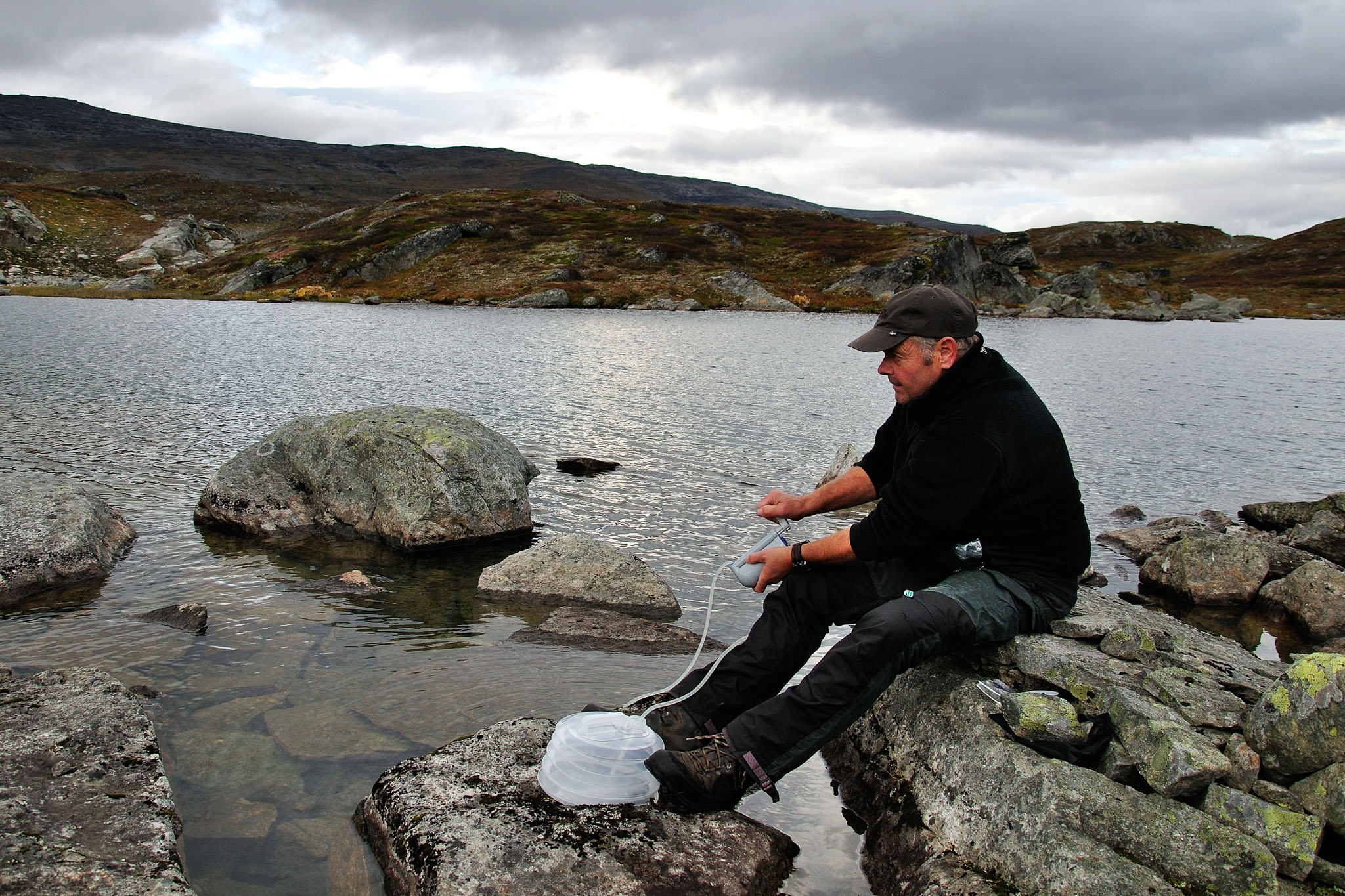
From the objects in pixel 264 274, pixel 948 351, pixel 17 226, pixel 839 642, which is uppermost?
pixel 17 226

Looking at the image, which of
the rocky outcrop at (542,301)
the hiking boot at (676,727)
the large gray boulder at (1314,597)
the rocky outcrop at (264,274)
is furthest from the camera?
the rocky outcrop at (264,274)

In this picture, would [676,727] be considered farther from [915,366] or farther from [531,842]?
[915,366]

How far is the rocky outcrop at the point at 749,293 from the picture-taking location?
97.9m

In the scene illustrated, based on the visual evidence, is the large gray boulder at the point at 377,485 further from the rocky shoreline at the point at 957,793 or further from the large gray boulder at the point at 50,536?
the rocky shoreline at the point at 957,793

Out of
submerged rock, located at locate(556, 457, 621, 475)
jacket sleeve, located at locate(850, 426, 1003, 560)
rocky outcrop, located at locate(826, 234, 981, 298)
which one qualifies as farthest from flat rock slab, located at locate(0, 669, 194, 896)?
rocky outcrop, located at locate(826, 234, 981, 298)

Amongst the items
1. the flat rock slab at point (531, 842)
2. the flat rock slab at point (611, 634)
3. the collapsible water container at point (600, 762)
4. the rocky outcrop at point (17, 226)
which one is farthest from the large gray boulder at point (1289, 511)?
the rocky outcrop at point (17, 226)

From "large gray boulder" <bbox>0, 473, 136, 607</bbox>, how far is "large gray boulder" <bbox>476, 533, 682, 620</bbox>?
552 centimetres

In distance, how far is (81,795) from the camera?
5.70 metres

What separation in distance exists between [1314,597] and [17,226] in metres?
128

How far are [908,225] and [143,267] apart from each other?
11759 centimetres

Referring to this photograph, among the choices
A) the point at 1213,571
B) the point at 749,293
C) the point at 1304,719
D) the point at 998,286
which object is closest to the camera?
the point at 1304,719

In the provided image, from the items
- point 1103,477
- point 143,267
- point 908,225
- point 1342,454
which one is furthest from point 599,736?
point 908,225

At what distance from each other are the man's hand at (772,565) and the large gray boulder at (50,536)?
10094 mm

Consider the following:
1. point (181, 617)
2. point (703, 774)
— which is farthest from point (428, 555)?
point (703, 774)
